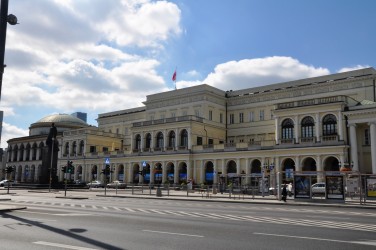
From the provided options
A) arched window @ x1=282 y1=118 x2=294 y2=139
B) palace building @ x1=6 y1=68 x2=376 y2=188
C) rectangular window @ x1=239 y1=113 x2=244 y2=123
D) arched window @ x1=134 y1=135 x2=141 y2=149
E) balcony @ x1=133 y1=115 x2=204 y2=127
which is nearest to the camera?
palace building @ x1=6 y1=68 x2=376 y2=188

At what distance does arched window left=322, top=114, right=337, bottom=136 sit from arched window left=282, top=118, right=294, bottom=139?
16.6 ft

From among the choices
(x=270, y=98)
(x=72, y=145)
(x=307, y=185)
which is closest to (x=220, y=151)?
(x=270, y=98)

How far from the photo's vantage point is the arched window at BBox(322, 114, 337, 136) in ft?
188

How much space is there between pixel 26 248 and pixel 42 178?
53.5 meters

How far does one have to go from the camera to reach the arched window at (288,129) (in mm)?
61391

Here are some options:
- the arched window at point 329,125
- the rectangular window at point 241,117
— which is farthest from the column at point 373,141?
the rectangular window at point 241,117

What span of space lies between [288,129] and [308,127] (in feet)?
10.7

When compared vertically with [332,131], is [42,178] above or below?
below

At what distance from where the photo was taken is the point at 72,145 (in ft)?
Result: 312

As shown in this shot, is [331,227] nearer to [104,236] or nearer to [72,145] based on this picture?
[104,236]

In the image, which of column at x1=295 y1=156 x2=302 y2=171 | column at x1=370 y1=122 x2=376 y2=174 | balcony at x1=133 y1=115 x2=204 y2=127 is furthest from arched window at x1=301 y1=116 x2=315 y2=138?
balcony at x1=133 y1=115 x2=204 y2=127

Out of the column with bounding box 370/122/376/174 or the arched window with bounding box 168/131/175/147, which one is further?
the arched window with bounding box 168/131/175/147

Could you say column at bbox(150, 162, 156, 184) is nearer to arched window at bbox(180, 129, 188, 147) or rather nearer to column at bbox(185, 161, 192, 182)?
arched window at bbox(180, 129, 188, 147)

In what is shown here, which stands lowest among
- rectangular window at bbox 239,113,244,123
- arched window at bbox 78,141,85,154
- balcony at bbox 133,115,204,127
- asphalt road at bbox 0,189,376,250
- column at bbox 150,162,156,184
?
asphalt road at bbox 0,189,376,250
